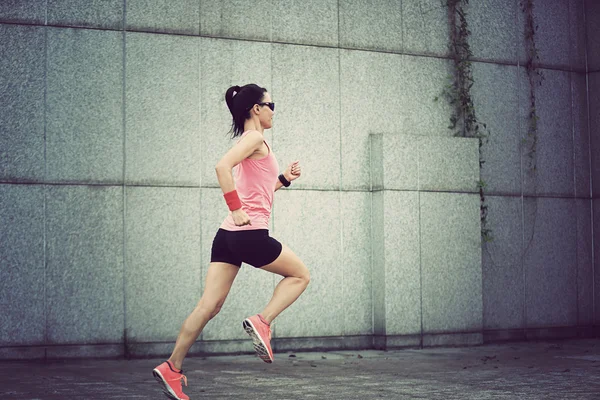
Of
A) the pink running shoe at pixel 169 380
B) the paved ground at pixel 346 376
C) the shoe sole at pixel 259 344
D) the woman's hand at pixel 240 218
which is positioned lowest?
the paved ground at pixel 346 376

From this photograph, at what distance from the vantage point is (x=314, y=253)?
1091 centimetres

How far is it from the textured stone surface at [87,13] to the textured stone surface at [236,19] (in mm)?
1004

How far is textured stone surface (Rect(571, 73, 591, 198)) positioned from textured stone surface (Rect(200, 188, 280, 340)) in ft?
15.8

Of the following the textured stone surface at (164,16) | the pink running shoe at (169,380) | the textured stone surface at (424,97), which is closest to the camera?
the pink running shoe at (169,380)

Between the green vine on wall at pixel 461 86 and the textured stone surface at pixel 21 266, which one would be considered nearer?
the textured stone surface at pixel 21 266

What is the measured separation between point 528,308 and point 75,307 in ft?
19.8

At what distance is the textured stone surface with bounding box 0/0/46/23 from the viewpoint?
31.9 feet

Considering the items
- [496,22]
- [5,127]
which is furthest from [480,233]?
[5,127]

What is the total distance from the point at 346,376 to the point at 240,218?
10.4ft

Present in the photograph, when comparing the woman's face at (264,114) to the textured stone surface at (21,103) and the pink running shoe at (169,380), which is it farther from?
the textured stone surface at (21,103)

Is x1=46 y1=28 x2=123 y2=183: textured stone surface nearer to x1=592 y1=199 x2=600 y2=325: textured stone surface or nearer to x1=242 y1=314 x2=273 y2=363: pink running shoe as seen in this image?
x1=242 y1=314 x2=273 y2=363: pink running shoe

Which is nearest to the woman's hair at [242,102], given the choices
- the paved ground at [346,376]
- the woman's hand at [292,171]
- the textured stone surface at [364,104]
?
the woman's hand at [292,171]

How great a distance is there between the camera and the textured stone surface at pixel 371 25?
1133 centimetres

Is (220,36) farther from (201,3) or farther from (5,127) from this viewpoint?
(5,127)
